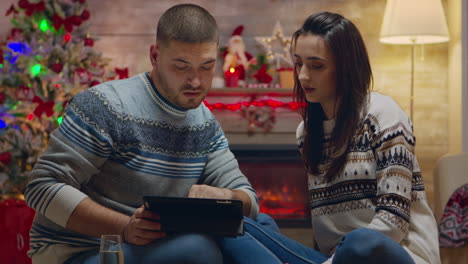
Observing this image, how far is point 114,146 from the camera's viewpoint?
1696 millimetres

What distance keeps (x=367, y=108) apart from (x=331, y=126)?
0.14m

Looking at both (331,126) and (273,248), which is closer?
(273,248)

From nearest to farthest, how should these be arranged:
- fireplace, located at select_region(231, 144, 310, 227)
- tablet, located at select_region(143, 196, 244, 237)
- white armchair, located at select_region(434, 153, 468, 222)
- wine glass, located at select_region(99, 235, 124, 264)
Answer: wine glass, located at select_region(99, 235, 124, 264)
tablet, located at select_region(143, 196, 244, 237)
white armchair, located at select_region(434, 153, 468, 222)
fireplace, located at select_region(231, 144, 310, 227)

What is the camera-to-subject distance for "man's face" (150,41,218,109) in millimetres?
1734

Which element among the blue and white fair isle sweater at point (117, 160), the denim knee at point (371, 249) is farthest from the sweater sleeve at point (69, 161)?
the denim knee at point (371, 249)

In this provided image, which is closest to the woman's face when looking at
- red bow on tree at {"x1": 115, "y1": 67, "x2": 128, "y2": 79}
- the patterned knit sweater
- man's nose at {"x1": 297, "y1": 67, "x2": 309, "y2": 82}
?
man's nose at {"x1": 297, "y1": 67, "x2": 309, "y2": 82}

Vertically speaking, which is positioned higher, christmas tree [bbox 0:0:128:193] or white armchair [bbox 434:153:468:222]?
christmas tree [bbox 0:0:128:193]

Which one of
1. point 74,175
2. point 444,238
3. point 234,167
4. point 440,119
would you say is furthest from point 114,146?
point 440,119

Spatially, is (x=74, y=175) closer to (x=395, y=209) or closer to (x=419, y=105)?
(x=395, y=209)

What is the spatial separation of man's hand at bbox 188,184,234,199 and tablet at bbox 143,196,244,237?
0.20 metres

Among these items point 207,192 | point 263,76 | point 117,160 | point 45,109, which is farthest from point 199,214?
point 263,76

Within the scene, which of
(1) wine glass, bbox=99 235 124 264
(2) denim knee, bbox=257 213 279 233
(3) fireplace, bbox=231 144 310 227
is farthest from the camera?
(3) fireplace, bbox=231 144 310 227

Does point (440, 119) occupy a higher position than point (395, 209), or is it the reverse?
point (395, 209)

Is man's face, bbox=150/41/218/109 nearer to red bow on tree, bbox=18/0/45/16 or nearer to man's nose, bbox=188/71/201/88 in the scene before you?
man's nose, bbox=188/71/201/88
